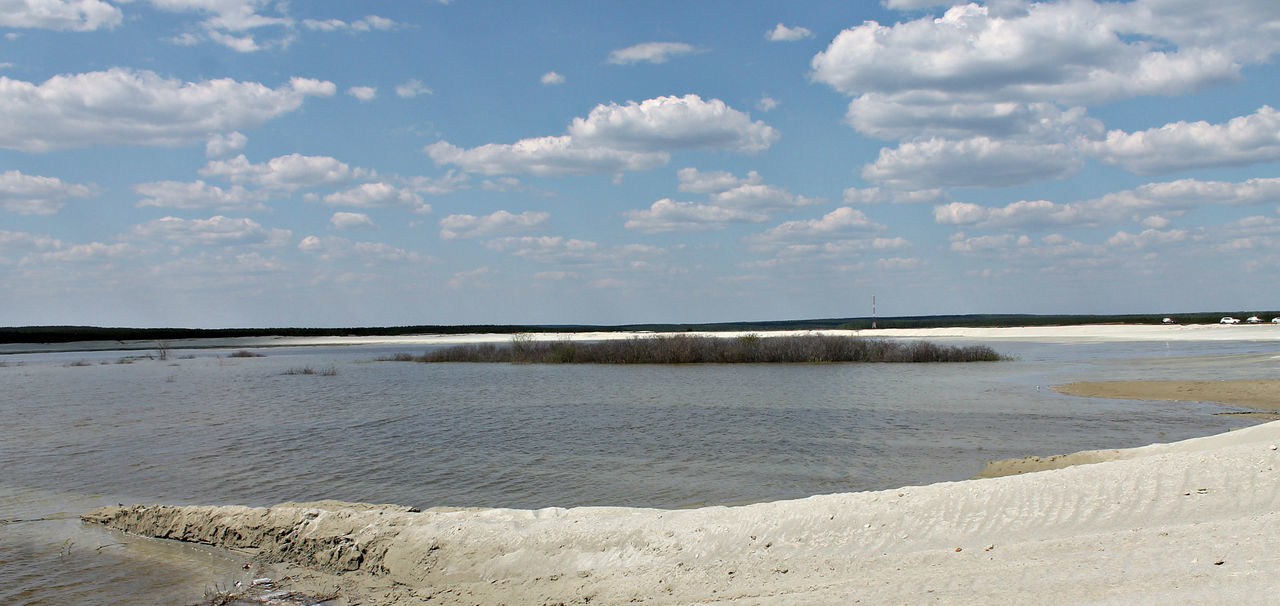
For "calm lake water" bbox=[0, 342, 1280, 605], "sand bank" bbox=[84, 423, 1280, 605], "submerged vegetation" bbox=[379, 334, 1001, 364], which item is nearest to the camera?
"sand bank" bbox=[84, 423, 1280, 605]

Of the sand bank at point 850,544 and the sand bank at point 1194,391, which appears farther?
the sand bank at point 1194,391

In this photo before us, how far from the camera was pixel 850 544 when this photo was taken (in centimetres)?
675

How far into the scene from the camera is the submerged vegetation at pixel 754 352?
4266cm

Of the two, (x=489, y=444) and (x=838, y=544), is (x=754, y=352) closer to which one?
(x=489, y=444)

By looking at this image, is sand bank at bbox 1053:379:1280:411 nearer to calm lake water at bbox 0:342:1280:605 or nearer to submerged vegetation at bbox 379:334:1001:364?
calm lake water at bbox 0:342:1280:605

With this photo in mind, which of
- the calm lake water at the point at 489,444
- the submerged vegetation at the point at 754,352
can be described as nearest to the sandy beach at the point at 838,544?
the calm lake water at the point at 489,444

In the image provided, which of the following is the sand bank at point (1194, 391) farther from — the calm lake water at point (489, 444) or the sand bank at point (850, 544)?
the sand bank at point (850, 544)

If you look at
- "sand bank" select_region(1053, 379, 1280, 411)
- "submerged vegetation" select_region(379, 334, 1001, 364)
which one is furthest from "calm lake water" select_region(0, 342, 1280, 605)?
"submerged vegetation" select_region(379, 334, 1001, 364)

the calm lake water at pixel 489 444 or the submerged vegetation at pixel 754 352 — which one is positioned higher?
the submerged vegetation at pixel 754 352

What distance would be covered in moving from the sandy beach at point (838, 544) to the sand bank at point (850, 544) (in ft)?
0.07

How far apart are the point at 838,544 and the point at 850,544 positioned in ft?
0.31

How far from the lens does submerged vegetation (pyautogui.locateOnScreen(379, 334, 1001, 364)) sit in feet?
140

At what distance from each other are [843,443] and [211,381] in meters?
30.8

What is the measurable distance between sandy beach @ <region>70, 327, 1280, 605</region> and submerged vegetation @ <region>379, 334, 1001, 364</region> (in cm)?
3495
